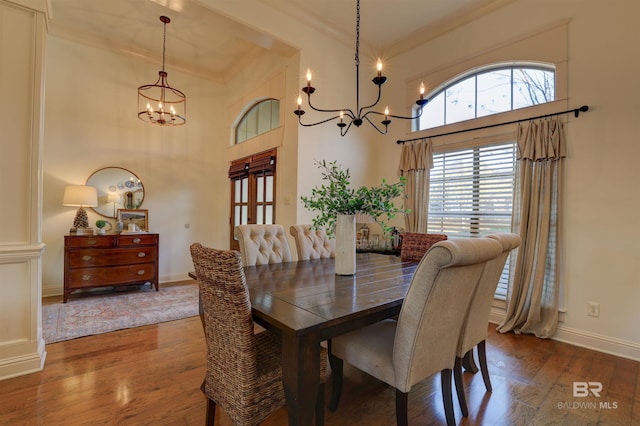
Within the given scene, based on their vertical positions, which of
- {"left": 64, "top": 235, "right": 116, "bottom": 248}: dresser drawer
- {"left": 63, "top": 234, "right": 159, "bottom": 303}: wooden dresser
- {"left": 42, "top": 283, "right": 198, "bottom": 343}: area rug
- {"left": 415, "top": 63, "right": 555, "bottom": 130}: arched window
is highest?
{"left": 415, "top": 63, "right": 555, "bottom": 130}: arched window

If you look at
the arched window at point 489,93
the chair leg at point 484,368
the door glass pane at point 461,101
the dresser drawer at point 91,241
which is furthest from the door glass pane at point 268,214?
the chair leg at point 484,368

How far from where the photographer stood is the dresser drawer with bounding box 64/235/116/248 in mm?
3831

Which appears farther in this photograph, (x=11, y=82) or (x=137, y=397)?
(x=11, y=82)

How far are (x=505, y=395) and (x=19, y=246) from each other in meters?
3.50

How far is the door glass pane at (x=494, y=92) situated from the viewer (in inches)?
133

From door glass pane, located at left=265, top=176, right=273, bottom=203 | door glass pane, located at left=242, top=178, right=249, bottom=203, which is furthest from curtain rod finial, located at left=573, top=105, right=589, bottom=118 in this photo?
door glass pane, located at left=242, top=178, right=249, bottom=203

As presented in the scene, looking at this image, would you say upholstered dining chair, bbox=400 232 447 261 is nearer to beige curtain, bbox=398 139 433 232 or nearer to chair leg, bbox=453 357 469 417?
beige curtain, bbox=398 139 433 232

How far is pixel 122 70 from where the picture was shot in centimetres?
459

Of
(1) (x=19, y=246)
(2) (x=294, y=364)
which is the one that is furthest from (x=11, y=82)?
(2) (x=294, y=364)

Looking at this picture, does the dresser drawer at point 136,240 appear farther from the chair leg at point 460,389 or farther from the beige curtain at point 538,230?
the beige curtain at point 538,230

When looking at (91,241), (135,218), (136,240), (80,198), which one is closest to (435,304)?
(136,240)

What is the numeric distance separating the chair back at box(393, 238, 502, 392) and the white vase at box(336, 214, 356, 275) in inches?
28.8

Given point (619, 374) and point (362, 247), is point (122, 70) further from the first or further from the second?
point (619, 374)

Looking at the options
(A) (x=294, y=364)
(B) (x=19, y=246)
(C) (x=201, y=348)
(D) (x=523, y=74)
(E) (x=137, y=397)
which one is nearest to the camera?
(A) (x=294, y=364)
